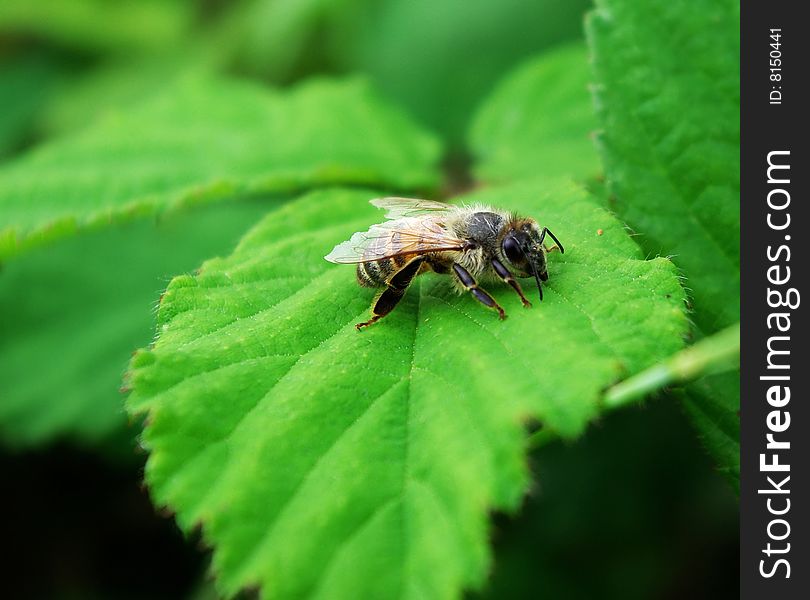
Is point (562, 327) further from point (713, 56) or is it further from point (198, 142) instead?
point (198, 142)

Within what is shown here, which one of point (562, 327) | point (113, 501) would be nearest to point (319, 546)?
point (562, 327)

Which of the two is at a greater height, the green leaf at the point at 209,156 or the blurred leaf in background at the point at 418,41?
the blurred leaf in background at the point at 418,41

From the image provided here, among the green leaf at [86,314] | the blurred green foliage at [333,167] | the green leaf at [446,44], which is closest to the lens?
the blurred green foliage at [333,167]

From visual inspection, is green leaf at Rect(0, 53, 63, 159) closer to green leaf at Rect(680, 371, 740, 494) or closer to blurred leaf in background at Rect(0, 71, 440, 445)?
blurred leaf in background at Rect(0, 71, 440, 445)

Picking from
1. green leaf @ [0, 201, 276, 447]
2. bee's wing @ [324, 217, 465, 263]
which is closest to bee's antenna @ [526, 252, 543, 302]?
bee's wing @ [324, 217, 465, 263]

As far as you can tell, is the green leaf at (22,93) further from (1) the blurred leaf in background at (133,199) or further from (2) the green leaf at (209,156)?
(2) the green leaf at (209,156)

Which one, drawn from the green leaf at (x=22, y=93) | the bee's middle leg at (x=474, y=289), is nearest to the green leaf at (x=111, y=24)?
the green leaf at (x=22, y=93)
